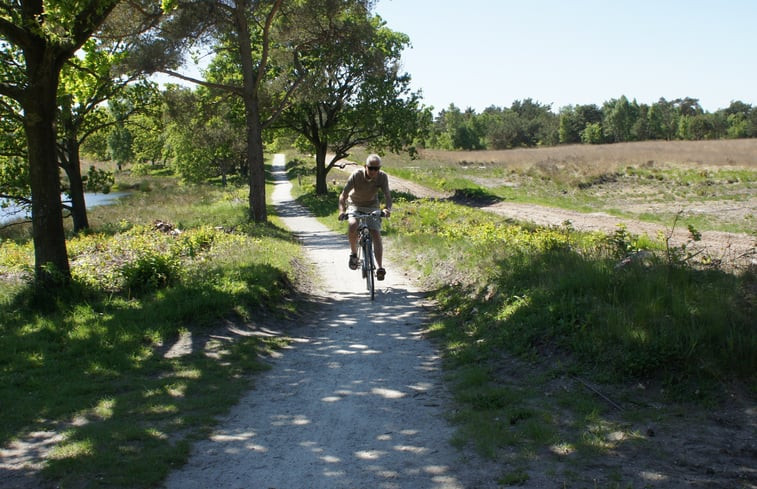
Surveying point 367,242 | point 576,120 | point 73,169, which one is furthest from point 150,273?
point 576,120

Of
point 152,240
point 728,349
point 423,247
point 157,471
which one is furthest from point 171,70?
point 728,349

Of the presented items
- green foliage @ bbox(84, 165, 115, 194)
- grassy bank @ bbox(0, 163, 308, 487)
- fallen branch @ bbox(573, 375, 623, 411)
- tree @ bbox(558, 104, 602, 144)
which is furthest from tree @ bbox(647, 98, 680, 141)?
fallen branch @ bbox(573, 375, 623, 411)

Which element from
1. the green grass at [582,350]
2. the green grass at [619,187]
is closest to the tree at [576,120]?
the green grass at [619,187]

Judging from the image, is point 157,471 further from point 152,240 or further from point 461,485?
point 152,240

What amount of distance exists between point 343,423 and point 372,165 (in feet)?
17.4

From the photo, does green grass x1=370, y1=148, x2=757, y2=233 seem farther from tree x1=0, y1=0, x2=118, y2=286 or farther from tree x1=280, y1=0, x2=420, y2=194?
tree x1=0, y1=0, x2=118, y2=286

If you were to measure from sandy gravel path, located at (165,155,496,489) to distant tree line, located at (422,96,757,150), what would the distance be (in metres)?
99.9

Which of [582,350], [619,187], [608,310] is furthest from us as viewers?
[619,187]

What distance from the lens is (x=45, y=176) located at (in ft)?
31.0

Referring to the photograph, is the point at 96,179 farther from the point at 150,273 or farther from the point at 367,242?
the point at 367,242

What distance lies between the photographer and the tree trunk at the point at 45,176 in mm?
9266

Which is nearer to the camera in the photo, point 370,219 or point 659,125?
point 370,219

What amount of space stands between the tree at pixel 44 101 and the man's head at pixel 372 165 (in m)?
5.14

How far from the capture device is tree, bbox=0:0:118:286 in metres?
9.17
